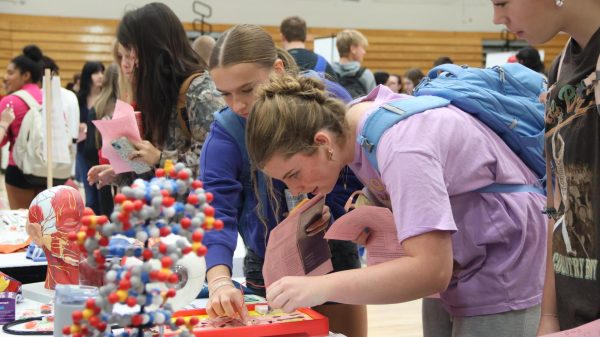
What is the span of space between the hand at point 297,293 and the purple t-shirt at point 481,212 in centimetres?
21

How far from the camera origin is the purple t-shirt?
4.35ft

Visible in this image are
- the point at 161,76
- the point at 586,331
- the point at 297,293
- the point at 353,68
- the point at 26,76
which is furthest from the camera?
the point at 353,68

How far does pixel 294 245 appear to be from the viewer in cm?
157

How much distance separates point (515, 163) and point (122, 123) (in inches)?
55.4

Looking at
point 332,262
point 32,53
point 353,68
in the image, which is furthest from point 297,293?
point 353,68

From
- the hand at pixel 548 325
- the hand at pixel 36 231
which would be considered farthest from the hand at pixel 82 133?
the hand at pixel 548 325

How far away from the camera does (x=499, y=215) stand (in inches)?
54.2

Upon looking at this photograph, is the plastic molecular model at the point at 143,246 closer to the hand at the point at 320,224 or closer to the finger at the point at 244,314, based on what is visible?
the finger at the point at 244,314

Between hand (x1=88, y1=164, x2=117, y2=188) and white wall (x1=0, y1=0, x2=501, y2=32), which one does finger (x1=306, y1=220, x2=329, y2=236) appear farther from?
white wall (x1=0, y1=0, x2=501, y2=32)

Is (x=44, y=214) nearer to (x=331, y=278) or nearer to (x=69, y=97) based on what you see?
(x=331, y=278)

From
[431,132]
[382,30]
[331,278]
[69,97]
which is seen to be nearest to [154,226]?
[331,278]

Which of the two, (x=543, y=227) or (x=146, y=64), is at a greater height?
(x=146, y=64)

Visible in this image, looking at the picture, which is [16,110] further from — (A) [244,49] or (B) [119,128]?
(A) [244,49]

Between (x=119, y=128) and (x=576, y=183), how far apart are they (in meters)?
1.65
